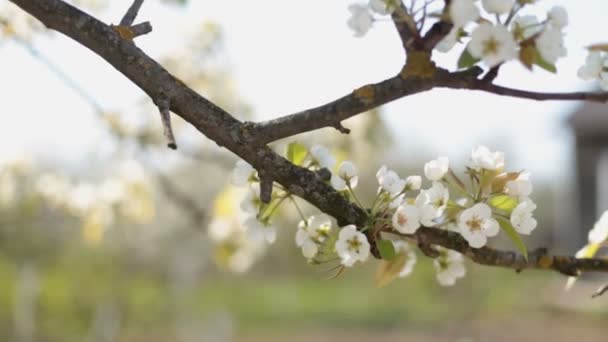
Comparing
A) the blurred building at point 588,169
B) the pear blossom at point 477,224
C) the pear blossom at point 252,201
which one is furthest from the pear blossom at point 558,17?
the blurred building at point 588,169

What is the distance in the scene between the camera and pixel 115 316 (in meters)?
5.89

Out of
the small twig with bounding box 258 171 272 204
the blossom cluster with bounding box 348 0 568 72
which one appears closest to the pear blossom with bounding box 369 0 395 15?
the blossom cluster with bounding box 348 0 568 72

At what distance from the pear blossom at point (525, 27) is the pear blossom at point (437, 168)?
4.4 inches

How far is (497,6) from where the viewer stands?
36 centimetres

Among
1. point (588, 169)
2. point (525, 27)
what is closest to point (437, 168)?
point (525, 27)

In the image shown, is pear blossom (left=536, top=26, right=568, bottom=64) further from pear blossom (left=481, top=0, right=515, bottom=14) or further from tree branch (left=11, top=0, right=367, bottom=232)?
tree branch (left=11, top=0, right=367, bottom=232)

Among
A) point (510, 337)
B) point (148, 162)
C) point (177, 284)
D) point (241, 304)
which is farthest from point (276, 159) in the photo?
point (241, 304)

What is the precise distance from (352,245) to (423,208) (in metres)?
0.04

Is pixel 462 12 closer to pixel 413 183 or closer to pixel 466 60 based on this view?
pixel 466 60

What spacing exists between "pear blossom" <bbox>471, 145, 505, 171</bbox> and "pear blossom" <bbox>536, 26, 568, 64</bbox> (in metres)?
0.10

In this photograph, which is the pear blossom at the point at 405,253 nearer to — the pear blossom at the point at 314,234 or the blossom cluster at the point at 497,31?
the pear blossom at the point at 314,234

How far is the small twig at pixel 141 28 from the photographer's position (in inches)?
17.6

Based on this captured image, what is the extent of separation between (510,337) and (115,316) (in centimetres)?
280

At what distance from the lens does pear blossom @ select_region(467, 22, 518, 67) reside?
353 millimetres
